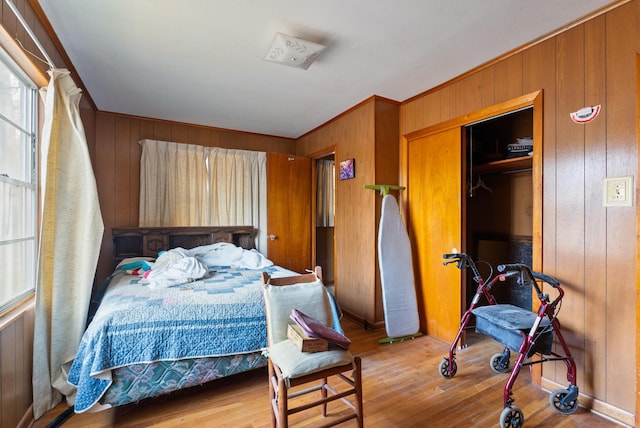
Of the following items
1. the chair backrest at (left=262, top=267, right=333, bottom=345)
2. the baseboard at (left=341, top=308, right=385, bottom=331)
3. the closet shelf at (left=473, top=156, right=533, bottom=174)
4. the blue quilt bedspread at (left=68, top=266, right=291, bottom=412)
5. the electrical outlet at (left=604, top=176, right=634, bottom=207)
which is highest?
the closet shelf at (left=473, top=156, right=533, bottom=174)

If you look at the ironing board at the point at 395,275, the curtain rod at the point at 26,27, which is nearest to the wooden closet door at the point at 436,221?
the ironing board at the point at 395,275

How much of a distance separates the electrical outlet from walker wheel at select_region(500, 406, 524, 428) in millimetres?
1347

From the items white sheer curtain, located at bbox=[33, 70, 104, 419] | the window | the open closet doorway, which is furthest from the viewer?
the open closet doorway

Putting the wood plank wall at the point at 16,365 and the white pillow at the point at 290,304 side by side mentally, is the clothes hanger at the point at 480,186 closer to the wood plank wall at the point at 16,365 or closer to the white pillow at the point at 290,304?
the white pillow at the point at 290,304

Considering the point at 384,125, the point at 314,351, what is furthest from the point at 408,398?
the point at 384,125

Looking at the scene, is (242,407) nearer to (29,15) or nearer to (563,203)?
(563,203)

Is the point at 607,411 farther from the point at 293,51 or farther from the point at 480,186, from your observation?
the point at 293,51

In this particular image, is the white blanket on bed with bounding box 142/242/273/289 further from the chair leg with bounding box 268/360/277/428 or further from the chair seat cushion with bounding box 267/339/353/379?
the chair seat cushion with bounding box 267/339/353/379

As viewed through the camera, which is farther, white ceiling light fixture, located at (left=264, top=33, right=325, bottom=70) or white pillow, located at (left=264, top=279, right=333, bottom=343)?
white ceiling light fixture, located at (left=264, top=33, right=325, bottom=70)

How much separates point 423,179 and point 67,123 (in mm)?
3003

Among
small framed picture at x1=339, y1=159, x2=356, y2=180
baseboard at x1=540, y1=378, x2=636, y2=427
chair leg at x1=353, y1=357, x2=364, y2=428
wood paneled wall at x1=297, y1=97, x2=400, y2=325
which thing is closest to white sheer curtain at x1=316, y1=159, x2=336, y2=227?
wood paneled wall at x1=297, y1=97, x2=400, y2=325

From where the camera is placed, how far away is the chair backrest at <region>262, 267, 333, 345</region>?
1.68 m

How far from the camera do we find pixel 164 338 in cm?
182

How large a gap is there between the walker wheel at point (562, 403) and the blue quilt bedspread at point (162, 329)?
188cm
